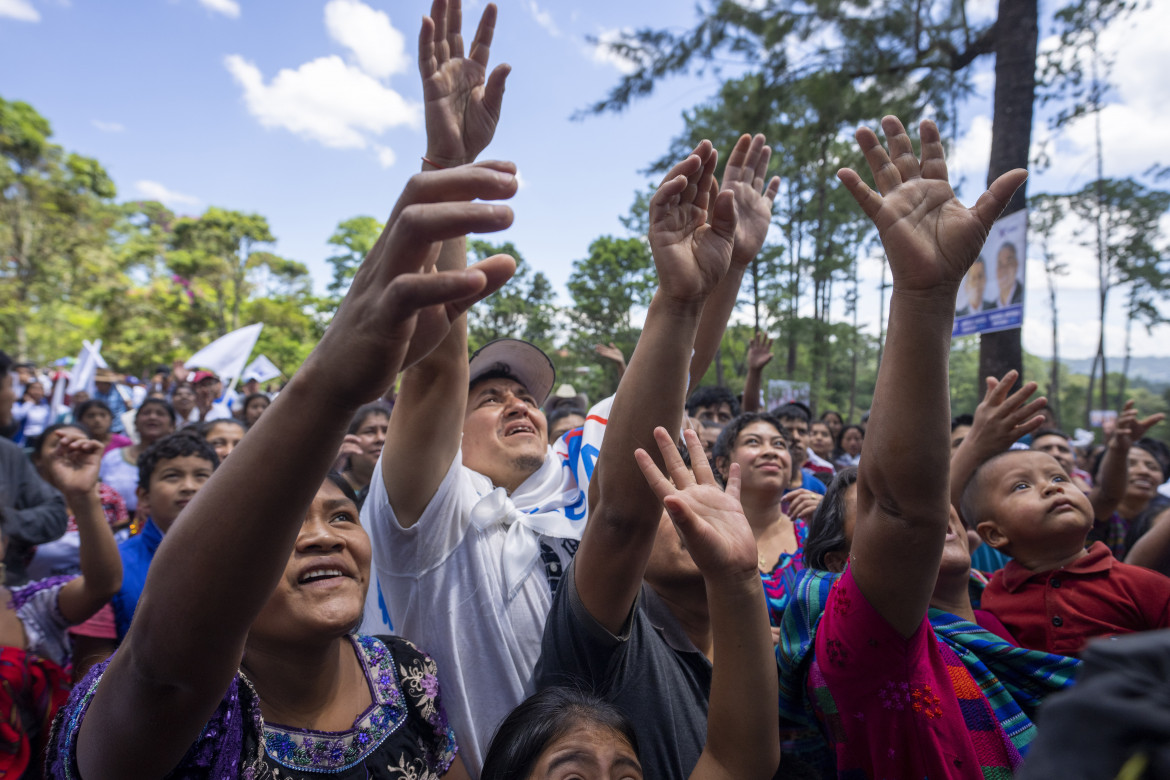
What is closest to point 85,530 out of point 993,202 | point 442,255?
point 442,255

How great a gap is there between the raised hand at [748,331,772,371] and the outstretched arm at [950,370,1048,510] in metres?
2.84

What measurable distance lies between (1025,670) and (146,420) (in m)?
5.86

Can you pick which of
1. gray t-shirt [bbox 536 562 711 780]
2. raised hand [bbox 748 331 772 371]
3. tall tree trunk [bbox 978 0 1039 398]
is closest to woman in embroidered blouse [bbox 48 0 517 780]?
gray t-shirt [bbox 536 562 711 780]

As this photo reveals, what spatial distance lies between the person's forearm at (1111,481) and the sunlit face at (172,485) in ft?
14.2

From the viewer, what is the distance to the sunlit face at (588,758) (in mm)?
1298

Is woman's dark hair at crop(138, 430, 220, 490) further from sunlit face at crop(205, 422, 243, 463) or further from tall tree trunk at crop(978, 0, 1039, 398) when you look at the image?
tall tree trunk at crop(978, 0, 1039, 398)

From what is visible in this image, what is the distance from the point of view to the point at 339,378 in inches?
→ 29.5

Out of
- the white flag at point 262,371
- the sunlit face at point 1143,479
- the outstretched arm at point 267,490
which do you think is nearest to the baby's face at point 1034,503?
the outstretched arm at point 267,490

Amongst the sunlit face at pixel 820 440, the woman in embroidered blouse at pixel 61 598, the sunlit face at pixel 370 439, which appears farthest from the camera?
the sunlit face at pixel 820 440

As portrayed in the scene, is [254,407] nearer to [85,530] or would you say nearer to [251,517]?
[85,530]

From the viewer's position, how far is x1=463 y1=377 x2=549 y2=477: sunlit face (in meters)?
2.41

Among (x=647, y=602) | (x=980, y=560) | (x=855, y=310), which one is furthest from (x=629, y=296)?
(x=647, y=602)

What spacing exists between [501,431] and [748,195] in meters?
1.24

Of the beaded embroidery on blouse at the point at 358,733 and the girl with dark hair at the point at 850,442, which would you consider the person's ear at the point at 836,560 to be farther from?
the girl with dark hair at the point at 850,442
